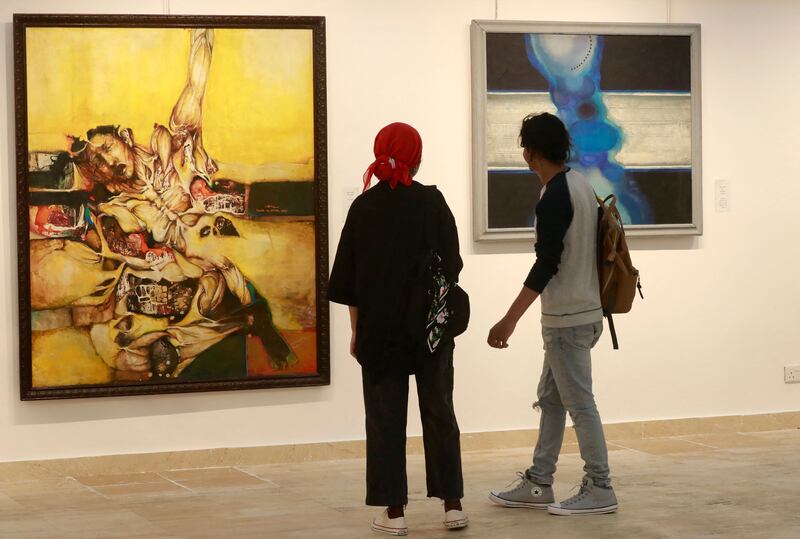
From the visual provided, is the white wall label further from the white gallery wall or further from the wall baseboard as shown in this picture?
the wall baseboard

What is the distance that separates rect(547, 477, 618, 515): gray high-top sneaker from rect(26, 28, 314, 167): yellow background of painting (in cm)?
219

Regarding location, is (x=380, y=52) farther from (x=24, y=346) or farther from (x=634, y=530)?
(x=634, y=530)

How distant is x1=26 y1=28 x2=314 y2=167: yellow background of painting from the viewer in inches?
217

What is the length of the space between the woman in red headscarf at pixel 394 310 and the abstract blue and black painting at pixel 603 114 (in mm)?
1908

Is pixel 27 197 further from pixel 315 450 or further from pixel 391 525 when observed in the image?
pixel 391 525

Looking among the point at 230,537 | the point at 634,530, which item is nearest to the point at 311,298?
the point at 230,537

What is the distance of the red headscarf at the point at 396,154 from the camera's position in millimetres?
4184

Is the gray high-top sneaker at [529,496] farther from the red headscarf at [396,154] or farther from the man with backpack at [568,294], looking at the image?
the red headscarf at [396,154]

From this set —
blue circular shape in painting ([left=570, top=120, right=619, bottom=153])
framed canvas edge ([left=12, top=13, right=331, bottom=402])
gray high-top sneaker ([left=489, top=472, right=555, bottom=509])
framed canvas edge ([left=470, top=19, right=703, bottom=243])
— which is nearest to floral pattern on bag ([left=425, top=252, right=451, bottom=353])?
gray high-top sneaker ([left=489, top=472, right=555, bottom=509])

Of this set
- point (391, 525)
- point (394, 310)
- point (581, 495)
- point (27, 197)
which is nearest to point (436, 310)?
point (394, 310)

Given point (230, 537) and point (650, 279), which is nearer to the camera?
point (230, 537)

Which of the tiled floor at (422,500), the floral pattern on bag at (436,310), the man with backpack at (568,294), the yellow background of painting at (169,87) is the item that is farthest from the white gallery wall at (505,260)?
the floral pattern on bag at (436,310)

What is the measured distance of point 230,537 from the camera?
428 centimetres

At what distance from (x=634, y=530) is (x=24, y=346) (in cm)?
290
